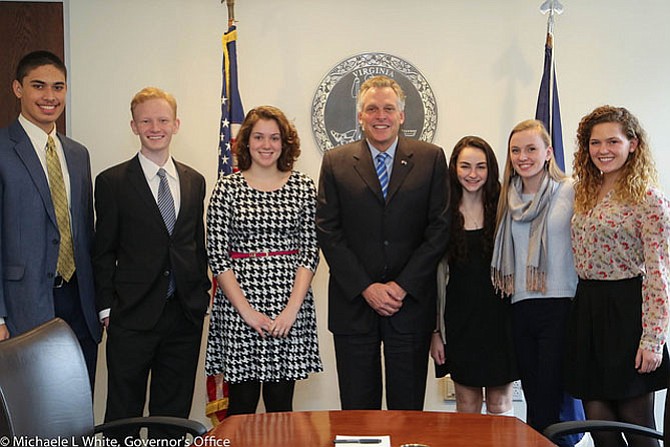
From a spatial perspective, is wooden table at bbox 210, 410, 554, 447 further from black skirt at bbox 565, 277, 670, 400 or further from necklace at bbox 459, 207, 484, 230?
necklace at bbox 459, 207, 484, 230

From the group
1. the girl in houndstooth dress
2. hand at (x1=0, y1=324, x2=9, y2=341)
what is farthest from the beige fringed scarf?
hand at (x1=0, y1=324, x2=9, y2=341)

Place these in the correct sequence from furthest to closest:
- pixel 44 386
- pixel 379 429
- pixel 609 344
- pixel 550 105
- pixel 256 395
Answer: pixel 550 105 → pixel 256 395 → pixel 609 344 → pixel 379 429 → pixel 44 386

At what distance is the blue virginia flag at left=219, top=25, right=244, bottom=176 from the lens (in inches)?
149

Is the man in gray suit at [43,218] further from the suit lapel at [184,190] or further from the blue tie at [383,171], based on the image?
the blue tie at [383,171]

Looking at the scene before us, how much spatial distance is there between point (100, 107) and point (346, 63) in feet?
4.73

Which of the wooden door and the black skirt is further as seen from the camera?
the wooden door

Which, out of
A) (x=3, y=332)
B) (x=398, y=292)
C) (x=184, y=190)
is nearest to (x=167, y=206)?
(x=184, y=190)

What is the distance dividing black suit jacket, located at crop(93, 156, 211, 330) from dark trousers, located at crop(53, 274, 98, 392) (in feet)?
0.31

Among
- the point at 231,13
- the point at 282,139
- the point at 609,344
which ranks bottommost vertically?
the point at 609,344

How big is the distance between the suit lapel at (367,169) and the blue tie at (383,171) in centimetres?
2

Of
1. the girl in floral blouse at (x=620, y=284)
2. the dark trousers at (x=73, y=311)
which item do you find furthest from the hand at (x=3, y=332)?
the girl in floral blouse at (x=620, y=284)

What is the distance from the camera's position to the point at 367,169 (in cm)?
307

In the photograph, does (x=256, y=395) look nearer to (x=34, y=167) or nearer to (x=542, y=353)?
(x=542, y=353)

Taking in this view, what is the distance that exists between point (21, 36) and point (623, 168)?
3.34m
